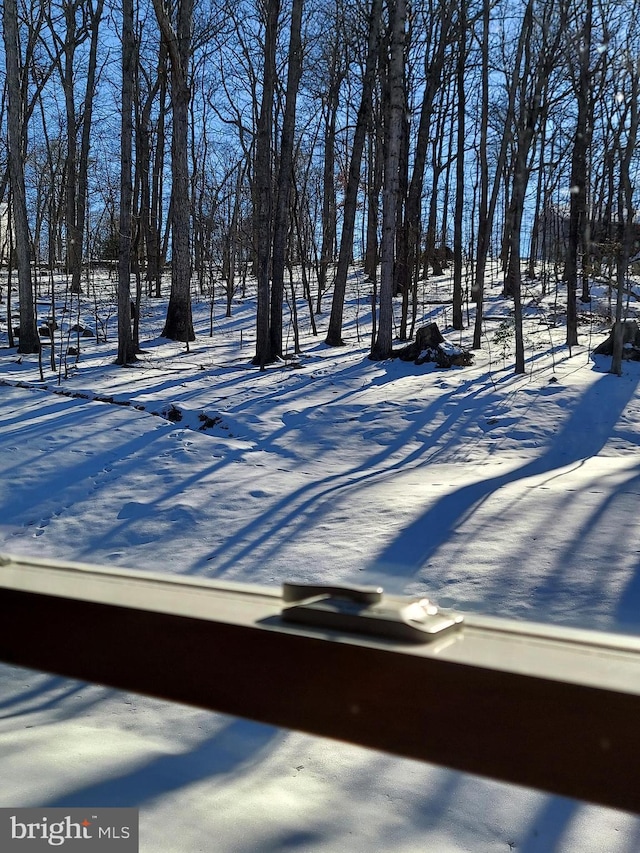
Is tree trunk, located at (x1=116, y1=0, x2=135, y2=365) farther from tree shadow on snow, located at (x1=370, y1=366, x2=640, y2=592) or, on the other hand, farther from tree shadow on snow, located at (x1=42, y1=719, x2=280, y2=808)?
tree shadow on snow, located at (x1=42, y1=719, x2=280, y2=808)

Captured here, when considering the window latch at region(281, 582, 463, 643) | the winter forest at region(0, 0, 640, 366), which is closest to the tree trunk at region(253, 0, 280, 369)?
the winter forest at region(0, 0, 640, 366)

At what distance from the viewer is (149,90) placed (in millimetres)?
19188

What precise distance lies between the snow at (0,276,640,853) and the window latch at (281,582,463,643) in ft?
0.66

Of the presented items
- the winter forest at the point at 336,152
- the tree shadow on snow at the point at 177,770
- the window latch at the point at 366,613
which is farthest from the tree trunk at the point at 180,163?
the window latch at the point at 366,613

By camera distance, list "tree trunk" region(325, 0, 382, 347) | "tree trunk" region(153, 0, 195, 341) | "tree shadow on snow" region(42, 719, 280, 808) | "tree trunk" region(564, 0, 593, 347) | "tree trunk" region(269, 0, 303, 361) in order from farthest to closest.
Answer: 1. "tree trunk" region(325, 0, 382, 347)
2. "tree trunk" region(564, 0, 593, 347)
3. "tree trunk" region(269, 0, 303, 361)
4. "tree trunk" region(153, 0, 195, 341)
5. "tree shadow on snow" region(42, 719, 280, 808)

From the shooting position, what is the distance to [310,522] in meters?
5.11

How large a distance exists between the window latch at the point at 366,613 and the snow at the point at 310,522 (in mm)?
201

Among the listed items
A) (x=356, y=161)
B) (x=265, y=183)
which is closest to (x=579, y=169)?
(x=356, y=161)

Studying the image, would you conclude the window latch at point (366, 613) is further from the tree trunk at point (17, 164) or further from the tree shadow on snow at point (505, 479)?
the tree trunk at point (17, 164)

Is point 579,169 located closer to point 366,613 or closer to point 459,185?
point 459,185

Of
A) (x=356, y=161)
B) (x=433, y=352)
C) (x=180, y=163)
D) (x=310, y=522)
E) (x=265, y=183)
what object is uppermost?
(x=356, y=161)

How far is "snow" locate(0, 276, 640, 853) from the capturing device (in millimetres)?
1924

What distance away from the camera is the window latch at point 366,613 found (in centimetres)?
58

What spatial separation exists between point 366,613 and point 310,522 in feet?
14.9
